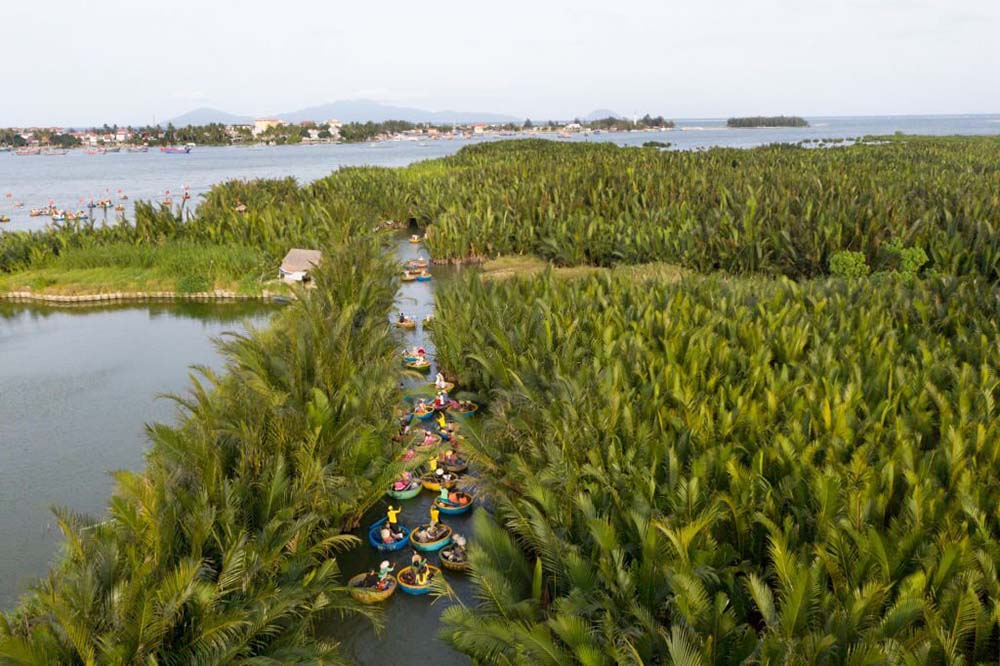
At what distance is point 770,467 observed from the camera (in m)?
6.41

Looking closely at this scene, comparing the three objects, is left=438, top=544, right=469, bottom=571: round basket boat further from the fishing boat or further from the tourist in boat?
the fishing boat

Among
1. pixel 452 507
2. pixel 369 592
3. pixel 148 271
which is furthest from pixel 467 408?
pixel 148 271

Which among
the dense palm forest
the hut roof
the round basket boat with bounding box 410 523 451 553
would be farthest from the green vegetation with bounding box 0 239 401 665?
the hut roof

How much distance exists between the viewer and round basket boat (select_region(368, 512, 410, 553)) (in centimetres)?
785

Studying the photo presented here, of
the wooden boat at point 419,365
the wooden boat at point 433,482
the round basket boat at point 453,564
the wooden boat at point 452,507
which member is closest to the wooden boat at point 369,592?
the round basket boat at point 453,564

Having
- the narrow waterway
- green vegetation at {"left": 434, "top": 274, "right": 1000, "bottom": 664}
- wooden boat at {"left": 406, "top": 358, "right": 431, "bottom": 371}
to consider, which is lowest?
the narrow waterway

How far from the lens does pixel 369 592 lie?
22.3 feet

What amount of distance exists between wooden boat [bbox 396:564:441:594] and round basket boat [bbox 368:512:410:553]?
0.50 m

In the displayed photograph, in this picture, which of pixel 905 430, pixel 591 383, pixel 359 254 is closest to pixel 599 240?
pixel 359 254

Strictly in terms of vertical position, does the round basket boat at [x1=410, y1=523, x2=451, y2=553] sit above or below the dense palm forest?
below

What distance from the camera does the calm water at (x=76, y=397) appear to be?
28.7ft

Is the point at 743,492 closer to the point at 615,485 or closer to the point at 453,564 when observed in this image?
the point at 615,485

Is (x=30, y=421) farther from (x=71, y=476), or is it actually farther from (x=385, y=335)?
(x=385, y=335)

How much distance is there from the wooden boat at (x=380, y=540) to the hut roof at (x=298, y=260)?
13.4m
